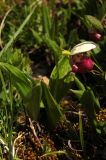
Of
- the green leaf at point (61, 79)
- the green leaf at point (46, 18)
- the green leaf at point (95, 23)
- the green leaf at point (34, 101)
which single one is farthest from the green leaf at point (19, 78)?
the green leaf at point (46, 18)

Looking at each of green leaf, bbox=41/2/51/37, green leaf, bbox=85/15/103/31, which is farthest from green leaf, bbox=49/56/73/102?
green leaf, bbox=41/2/51/37

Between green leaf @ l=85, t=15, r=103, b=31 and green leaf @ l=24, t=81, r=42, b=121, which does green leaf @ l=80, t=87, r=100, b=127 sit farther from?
green leaf @ l=85, t=15, r=103, b=31

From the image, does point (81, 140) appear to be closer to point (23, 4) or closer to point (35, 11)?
point (35, 11)

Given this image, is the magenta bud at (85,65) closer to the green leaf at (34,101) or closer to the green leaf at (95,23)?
the green leaf at (34,101)

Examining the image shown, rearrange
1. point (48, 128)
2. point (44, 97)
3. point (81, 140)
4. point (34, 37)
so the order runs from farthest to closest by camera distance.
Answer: point (34, 37) < point (48, 128) < point (44, 97) < point (81, 140)

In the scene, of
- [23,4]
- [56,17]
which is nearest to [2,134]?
[56,17]

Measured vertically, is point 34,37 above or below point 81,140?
above

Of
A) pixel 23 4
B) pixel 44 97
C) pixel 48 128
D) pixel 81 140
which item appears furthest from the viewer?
pixel 23 4
